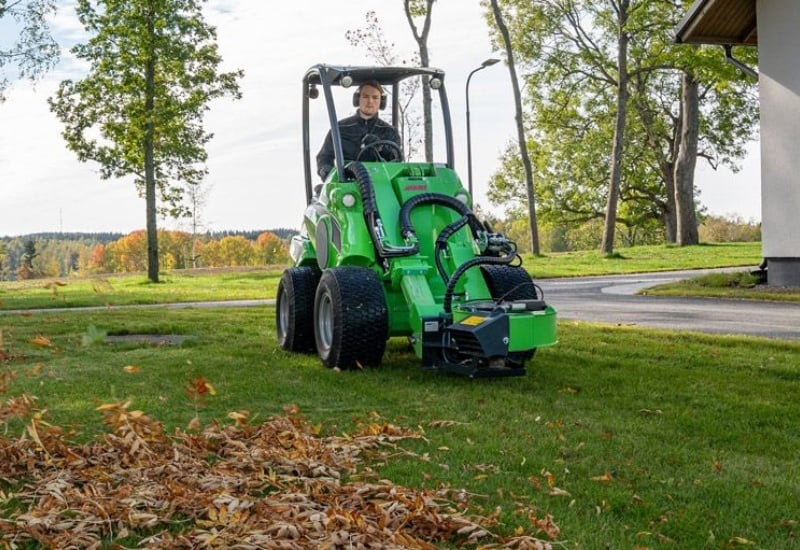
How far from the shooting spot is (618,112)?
3094 centimetres

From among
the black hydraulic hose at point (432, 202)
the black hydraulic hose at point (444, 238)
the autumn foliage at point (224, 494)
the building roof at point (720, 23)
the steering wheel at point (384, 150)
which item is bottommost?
the autumn foliage at point (224, 494)

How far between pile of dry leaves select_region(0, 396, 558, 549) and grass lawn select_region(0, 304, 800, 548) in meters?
0.20

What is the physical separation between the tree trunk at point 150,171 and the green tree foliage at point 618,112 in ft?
43.3

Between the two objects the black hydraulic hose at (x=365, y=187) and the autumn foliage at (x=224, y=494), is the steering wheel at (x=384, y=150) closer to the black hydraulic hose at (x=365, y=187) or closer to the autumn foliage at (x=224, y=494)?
the black hydraulic hose at (x=365, y=187)

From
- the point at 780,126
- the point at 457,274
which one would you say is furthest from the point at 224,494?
the point at 780,126

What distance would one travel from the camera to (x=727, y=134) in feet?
141

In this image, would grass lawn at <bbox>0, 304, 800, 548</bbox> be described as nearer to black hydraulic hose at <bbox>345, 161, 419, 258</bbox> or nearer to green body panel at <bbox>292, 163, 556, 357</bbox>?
green body panel at <bbox>292, 163, 556, 357</bbox>

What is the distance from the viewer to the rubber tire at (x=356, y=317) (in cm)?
766

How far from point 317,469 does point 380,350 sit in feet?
10.7

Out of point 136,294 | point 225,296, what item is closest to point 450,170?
point 225,296

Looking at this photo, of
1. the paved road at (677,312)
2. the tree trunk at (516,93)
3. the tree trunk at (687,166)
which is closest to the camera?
the paved road at (677,312)

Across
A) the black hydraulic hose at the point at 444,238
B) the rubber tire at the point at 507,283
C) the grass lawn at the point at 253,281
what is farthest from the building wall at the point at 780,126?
the black hydraulic hose at the point at 444,238

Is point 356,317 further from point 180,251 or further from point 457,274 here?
point 180,251

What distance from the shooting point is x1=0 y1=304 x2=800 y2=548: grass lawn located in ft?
13.8
